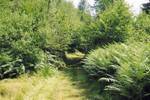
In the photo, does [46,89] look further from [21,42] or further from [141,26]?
[141,26]

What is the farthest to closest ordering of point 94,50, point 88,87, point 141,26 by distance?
point 141,26, point 94,50, point 88,87

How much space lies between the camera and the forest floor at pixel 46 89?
46.6ft

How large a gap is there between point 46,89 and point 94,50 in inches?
306

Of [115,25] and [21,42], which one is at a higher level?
[115,25]

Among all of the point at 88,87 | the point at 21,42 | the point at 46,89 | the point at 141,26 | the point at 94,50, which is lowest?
the point at 46,89

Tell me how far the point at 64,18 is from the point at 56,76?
9.75 metres

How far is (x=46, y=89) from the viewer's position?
640 inches

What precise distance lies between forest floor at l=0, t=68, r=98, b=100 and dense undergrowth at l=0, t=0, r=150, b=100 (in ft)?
0.66

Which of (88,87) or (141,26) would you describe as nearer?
(88,87)

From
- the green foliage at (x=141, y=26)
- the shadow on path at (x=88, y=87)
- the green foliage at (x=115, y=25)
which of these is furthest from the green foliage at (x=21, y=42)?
the green foliage at (x=141, y=26)

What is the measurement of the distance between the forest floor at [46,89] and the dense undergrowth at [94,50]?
0.66ft

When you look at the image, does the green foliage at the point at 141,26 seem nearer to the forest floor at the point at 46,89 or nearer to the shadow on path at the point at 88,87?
the shadow on path at the point at 88,87

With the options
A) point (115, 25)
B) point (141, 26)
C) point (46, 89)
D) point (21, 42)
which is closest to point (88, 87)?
point (46, 89)

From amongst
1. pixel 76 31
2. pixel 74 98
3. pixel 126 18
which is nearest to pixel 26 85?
pixel 74 98
